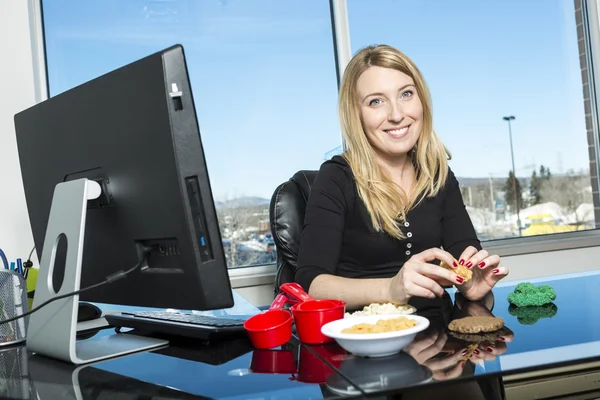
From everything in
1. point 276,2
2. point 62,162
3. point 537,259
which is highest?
point 276,2

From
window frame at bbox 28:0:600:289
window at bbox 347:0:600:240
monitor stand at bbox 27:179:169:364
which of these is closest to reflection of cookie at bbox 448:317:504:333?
monitor stand at bbox 27:179:169:364

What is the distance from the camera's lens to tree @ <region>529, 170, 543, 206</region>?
327cm

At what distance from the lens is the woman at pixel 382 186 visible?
1622 millimetres

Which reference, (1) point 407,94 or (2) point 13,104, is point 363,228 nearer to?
(1) point 407,94

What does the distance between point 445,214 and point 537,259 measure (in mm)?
1589

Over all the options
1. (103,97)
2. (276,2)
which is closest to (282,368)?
(103,97)

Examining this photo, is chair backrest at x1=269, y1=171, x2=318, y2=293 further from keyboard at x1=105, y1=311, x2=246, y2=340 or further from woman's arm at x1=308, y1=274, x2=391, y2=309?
keyboard at x1=105, y1=311, x2=246, y2=340

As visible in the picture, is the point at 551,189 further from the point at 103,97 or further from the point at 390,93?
the point at 103,97

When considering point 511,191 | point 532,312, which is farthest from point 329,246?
point 511,191

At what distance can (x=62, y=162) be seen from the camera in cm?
118

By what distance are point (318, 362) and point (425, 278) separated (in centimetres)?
36

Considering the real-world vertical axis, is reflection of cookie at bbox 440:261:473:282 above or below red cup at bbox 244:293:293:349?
above

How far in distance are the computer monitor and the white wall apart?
50.4 inches

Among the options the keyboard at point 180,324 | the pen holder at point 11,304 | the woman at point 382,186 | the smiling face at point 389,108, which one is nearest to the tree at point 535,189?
the woman at point 382,186
